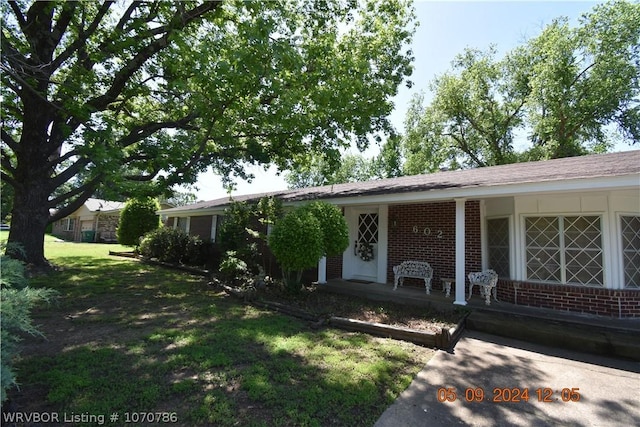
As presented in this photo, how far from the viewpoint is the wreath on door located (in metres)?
9.93

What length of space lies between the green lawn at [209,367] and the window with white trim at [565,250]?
12.6 ft

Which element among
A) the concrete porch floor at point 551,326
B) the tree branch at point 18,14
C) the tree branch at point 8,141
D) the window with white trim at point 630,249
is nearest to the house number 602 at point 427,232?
the concrete porch floor at point 551,326

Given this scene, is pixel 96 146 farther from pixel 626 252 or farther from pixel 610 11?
pixel 610 11

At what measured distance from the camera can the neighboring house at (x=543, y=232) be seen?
6.01 metres

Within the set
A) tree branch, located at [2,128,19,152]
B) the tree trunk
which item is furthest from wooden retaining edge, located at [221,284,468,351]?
tree branch, located at [2,128,19,152]

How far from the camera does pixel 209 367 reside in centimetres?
409

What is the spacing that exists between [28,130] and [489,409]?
13820 mm

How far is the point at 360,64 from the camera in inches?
410

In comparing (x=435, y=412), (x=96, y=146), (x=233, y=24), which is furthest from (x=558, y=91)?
(x=96, y=146)

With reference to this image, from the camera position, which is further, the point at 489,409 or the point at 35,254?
the point at 35,254

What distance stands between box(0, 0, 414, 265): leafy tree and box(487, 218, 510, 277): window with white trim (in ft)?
18.6

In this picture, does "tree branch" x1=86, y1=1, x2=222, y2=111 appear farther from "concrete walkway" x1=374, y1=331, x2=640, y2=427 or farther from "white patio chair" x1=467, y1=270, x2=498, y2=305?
"concrete walkway" x1=374, y1=331, x2=640, y2=427

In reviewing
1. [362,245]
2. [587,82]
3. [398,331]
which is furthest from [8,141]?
[587,82]

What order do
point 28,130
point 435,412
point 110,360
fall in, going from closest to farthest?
point 435,412 < point 110,360 < point 28,130
